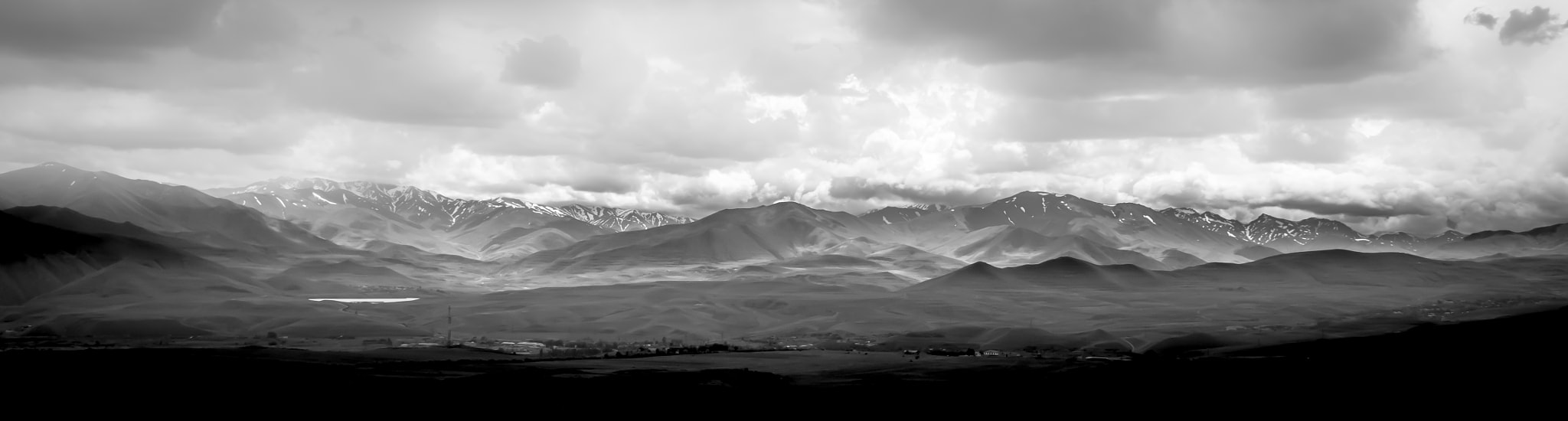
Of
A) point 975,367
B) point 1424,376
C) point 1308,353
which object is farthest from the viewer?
point 1308,353

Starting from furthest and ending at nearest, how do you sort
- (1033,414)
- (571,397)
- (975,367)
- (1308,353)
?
(1308,353) < (975,367) < (571,397) < (1033,414)

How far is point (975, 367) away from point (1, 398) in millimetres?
120188

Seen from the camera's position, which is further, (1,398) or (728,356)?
(728,356)

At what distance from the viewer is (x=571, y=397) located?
126688mm

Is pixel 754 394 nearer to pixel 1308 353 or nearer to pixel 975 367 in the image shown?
pixel 975 367

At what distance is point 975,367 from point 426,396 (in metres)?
79.7

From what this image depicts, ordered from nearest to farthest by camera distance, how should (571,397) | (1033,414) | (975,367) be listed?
(1033,414), (571,397), (975,367)

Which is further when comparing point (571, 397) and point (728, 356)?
point (728, 356)

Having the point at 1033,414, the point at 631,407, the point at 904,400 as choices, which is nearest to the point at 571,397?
the point at 631,407

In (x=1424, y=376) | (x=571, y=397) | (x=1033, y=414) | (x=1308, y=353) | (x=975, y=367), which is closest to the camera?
(x=1033, y=414)

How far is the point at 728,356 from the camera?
193 metres

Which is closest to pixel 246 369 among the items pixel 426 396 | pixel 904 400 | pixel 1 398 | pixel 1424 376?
pixel 1 398

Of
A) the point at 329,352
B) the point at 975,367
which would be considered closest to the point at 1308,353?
the point at 975,367

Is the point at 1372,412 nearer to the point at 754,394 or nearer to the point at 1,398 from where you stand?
the point at 754,394
